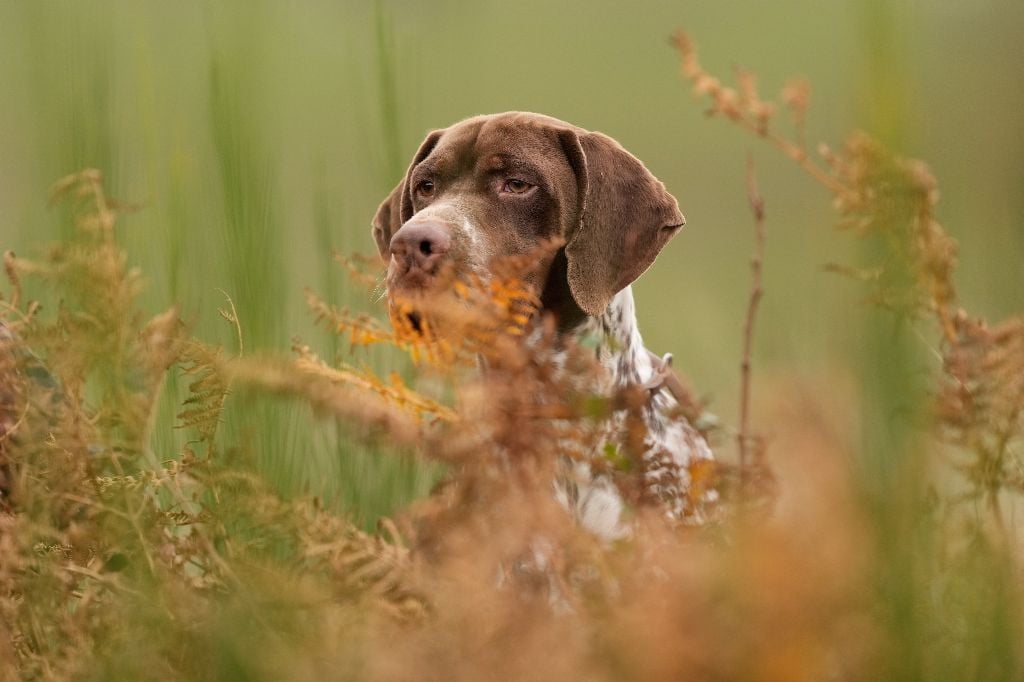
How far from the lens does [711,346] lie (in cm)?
167

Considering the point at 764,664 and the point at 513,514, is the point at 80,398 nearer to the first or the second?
the point at 513,514

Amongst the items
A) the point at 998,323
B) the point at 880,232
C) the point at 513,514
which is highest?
the point at 880,232

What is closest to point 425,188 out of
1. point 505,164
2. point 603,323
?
point 505,164

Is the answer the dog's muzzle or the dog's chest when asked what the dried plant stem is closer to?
the dog's chest

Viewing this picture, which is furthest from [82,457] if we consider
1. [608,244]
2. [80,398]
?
[608,244]

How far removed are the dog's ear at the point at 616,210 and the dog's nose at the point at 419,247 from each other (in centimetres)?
54

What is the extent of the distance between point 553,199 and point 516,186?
0.40 ft

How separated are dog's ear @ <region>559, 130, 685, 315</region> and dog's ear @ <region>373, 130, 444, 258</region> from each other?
55 cm

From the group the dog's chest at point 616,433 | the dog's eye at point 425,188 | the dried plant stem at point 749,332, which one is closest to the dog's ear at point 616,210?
the dog's chest at point 616,433

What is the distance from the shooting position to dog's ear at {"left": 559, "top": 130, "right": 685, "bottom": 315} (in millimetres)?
3582

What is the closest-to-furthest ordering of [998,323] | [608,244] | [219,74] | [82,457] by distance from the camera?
[998,323]
[82,457]
[219,74]
[608,244]

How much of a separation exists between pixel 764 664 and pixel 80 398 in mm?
1100

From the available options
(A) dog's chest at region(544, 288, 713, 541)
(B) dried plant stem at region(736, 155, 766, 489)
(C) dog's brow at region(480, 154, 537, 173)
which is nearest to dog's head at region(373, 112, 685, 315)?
(C) dog's brow at region(480, 154, 537, 173)

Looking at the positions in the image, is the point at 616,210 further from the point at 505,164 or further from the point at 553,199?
the point at 505,164
